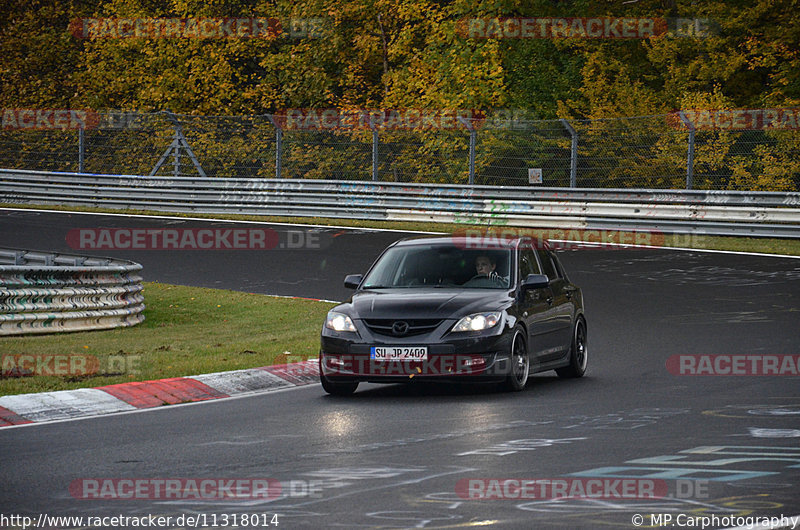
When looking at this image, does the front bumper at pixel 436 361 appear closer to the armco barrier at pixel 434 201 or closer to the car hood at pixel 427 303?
the car hood at pixel 427 303

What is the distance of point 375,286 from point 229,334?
4428mm

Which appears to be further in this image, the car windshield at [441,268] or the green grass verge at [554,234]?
the green grass verge at [554,234]

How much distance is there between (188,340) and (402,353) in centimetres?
523

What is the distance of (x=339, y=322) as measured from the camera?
12.7m

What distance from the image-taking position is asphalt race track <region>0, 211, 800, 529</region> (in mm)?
7352

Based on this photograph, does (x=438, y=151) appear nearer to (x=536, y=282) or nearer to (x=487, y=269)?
(x=487, y=269)

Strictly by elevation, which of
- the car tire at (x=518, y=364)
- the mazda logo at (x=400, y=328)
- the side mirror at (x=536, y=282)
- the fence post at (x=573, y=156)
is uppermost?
the fence post at (x=573, y=156)

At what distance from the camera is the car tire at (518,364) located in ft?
41.3

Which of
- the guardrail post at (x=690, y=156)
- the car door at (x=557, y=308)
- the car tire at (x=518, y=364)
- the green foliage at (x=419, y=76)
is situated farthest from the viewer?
the green foliage at (x=419, y=76)

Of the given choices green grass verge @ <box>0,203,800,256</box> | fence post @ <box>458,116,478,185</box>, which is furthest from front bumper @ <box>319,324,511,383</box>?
fence post @ <box>458,116,478,185</box>

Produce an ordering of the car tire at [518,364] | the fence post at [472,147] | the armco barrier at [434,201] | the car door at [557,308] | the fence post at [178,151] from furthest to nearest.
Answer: the fence post at [178,151], the fence post at [472,147], the armco barrier at [434,201], the car door at [557,308], the car tire at [518,364]

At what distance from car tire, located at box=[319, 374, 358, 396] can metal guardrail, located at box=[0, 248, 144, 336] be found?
6018 mm

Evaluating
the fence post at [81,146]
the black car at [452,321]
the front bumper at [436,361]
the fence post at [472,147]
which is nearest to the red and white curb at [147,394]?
the black car at [452,321]

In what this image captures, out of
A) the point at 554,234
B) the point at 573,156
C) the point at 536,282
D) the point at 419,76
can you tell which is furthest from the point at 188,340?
the point at 419,76
